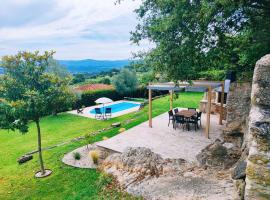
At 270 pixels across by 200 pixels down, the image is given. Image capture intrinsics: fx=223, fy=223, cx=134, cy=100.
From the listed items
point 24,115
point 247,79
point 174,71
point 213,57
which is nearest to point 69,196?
point 24,115

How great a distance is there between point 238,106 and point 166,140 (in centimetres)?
378

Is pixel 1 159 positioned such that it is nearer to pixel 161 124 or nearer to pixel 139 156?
pixel 139 156

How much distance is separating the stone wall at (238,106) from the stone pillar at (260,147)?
21.4 ft

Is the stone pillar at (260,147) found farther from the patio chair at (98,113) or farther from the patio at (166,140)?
the patio chair at (98,113)

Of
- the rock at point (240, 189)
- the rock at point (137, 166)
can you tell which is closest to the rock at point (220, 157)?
the rock at point (137, 166)

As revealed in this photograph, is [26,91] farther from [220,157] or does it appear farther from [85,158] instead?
[220,157]

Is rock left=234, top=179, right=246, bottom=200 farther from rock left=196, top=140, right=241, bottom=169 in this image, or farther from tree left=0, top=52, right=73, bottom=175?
tree left=0, top=52, right=73, bottom=175

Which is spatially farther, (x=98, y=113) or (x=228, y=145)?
(x=98, y=113)

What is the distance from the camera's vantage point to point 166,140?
11312mm

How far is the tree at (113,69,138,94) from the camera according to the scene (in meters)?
28.7

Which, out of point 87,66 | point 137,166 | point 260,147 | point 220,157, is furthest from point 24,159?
point 87,66

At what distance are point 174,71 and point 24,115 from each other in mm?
5866

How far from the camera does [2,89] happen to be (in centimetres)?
803

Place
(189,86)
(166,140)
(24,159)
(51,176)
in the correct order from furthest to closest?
(189,86), (166,140), (24,159), (51,176)
